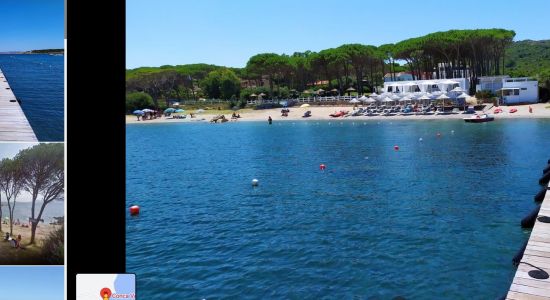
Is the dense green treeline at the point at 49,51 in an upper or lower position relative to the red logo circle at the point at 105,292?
upper

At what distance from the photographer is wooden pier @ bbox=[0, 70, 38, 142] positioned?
2268 millimetres

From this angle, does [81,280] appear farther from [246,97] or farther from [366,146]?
[246,97]

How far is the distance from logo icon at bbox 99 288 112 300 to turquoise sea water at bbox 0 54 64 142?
2.40 feet

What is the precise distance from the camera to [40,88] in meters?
2.46

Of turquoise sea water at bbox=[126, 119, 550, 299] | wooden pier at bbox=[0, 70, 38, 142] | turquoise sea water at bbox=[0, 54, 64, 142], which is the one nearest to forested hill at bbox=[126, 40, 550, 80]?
turquoise sea water at bbox=[126, 119, 550, 299]

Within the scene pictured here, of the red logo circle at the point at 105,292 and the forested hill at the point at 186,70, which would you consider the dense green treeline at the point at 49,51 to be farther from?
the forested hill at the point at 186,70

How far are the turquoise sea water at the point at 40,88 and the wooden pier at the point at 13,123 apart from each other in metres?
0.03

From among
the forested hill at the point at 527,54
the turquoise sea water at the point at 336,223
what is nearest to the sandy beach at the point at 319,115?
the turquoise sea water at the point at 336,223

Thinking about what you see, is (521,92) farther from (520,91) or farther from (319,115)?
(319,115)

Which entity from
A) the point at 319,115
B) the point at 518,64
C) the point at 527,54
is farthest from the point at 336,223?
the point at 527,54

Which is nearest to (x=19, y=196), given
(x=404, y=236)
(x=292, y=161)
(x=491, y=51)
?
(x=404, y=236)

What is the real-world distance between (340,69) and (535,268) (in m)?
82.9

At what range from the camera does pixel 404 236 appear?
14.4 meters

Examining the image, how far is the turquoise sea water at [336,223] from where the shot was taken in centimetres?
1110
